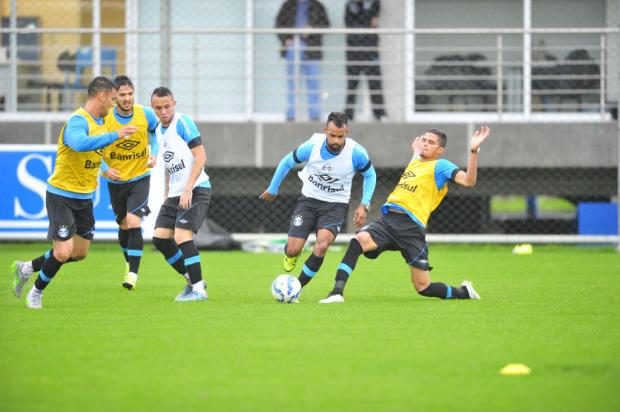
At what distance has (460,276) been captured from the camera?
12516mm

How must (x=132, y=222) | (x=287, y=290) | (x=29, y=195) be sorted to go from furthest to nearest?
(x=29, y=195) < (x=132, y=222) < (x=287, y=290)

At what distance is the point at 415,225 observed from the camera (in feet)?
32.2

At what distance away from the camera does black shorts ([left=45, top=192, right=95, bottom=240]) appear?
927 cm

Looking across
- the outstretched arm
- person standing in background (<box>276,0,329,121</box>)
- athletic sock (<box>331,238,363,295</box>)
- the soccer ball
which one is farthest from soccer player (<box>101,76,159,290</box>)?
person standing in background (<box>276,0,329,121</box>)

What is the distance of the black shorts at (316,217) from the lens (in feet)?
33.7

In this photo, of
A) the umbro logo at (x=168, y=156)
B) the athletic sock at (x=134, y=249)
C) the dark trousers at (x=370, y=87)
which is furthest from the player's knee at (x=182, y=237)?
the dark trousers at (x=370, y=87)

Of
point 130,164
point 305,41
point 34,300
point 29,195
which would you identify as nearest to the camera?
point 34,300

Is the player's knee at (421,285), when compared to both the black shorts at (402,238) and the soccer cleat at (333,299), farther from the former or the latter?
the soccer cleat at (333,299)

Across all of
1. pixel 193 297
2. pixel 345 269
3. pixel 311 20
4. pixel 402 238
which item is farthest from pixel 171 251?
pixel 311 20

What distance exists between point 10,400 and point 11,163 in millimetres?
11220

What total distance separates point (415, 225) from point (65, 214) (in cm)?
291

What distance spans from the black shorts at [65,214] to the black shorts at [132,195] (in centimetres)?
135

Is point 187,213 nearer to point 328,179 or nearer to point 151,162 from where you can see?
point 151,162

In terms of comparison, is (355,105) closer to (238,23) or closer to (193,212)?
(238,23)
